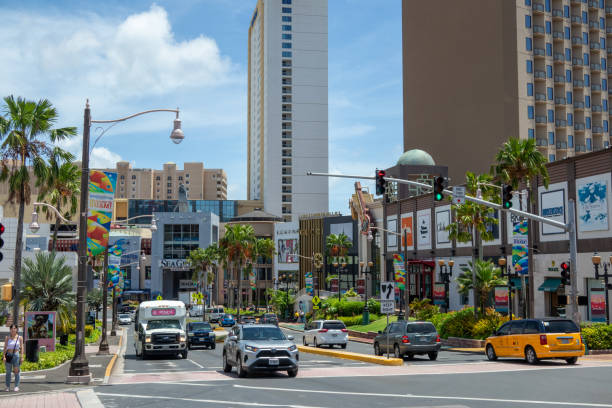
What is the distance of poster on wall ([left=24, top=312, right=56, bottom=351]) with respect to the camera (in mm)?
32969

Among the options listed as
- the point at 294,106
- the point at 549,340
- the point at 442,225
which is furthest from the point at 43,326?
the point at 294,106

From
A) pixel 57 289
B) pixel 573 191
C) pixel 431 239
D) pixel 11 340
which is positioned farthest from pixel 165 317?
pixel 431 239

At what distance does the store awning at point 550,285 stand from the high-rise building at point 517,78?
130 feet

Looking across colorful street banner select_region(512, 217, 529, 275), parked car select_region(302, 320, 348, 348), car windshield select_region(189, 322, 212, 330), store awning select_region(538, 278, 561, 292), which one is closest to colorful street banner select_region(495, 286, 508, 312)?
colorful street banner select_region(512, 217, 529, 275)

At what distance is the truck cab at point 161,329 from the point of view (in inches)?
1318

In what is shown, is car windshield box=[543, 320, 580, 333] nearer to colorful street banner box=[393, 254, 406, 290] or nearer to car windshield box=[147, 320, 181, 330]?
car windshield box=[147, 320, 181, 330]

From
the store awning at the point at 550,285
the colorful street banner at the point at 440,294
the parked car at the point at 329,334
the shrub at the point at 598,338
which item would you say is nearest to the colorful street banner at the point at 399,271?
the colorful street banner at the point at 440,294

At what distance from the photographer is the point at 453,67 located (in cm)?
9862

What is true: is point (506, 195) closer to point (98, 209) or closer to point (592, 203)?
point (98, 209)

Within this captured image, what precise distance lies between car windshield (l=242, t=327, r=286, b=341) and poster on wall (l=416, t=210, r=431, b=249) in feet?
→ 162

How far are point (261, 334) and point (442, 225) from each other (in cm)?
4739

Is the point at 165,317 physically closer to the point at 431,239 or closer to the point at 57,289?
the point at 57,289

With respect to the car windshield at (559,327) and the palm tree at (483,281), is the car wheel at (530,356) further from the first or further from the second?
the palm tree at (483,281)

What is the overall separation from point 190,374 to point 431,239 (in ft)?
163
